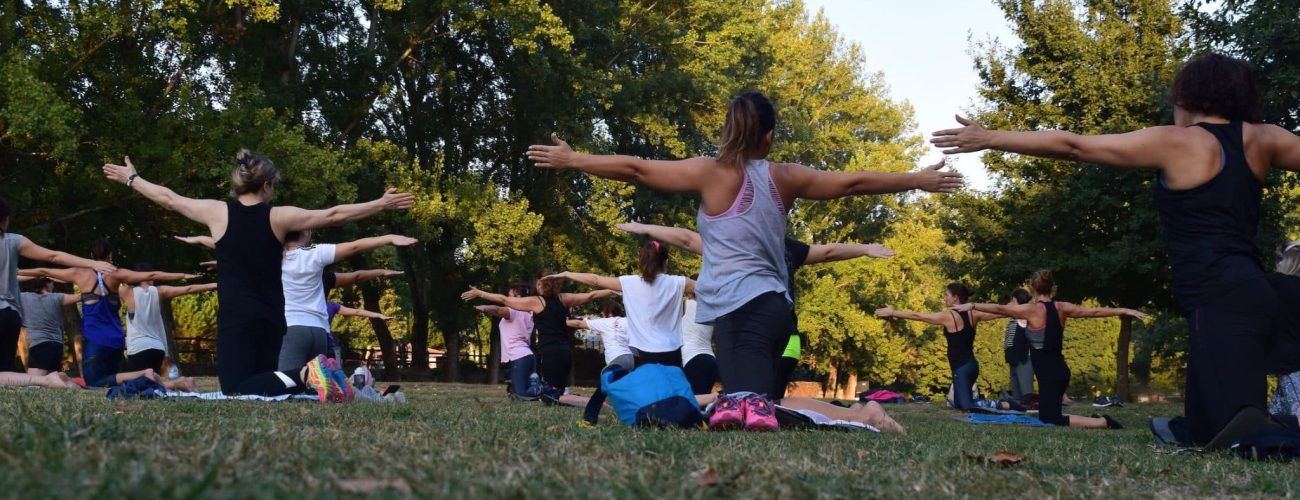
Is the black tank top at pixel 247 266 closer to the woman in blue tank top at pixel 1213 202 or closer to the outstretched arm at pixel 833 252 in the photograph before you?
the outstretched arm at pixel 833 252

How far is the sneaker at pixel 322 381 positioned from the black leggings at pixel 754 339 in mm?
4294

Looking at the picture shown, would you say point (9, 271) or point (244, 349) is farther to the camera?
point (9, 271)

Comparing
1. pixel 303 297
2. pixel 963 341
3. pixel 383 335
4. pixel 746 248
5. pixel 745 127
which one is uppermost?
pixel 745 127

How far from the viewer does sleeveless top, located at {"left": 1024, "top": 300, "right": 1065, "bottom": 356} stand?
13867 millimetres

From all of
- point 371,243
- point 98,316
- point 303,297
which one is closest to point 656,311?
point 371,243

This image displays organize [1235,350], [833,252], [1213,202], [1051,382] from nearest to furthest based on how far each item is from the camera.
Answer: [1235,350]
[1213,202]
[833,252]
[1051,382]

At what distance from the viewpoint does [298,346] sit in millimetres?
11695

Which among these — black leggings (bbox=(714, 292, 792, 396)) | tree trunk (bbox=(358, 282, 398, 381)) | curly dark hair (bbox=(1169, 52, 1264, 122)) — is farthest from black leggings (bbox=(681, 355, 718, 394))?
tree trunk (bbox=(358, 282, 398, 381))

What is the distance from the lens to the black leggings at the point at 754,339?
23.3 ft

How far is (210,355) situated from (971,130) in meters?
41.1

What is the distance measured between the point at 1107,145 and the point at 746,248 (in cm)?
206

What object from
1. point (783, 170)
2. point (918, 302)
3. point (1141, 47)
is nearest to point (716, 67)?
point (1141, 47)

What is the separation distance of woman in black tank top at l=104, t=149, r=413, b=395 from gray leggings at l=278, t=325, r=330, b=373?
2.04 m

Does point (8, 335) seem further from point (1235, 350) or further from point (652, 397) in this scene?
point (1235, 350)
